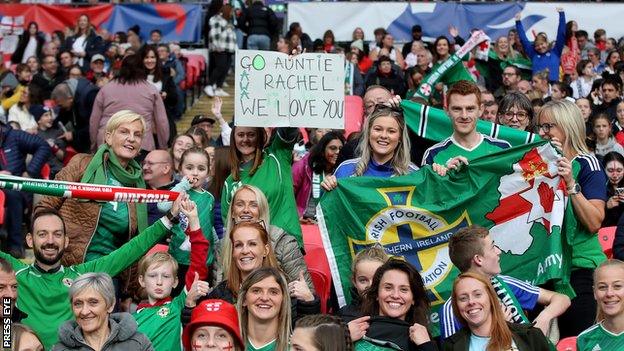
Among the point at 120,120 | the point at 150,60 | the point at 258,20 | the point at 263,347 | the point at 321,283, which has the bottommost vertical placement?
the point at 263,347

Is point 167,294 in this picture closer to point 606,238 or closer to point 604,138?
point 606,238

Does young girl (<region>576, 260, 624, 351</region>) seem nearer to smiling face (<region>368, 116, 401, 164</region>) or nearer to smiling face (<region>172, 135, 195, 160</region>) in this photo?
smiling face (<region>368, 116, 401, 164</region>)

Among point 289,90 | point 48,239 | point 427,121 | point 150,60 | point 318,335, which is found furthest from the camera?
point 150,60

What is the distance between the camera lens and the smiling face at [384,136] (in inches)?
364

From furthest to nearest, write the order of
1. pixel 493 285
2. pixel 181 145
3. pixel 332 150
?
pixel 181 145 → pixel 332 150 → pixel 493 285

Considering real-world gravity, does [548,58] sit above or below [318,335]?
above

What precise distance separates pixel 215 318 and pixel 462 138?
90.8 inches

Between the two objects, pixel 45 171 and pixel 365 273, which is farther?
pixel 45 171

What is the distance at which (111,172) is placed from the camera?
31.6 feet

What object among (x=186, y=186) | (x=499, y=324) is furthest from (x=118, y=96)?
(x=499, y=324)

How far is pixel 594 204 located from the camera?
29.0 feet

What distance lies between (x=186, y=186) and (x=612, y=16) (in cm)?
1619

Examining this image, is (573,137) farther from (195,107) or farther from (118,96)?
(195,107)

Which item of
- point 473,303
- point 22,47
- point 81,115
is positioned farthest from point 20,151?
point 22,47
